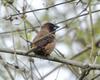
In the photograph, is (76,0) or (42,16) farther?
(42,16)

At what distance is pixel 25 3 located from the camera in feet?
13.6

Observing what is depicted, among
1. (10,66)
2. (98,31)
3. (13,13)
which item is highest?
(13,13)

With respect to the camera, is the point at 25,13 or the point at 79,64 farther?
the point at 25,13

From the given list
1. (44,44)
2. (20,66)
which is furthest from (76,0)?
(20,66)

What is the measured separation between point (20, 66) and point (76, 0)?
93 centimetres

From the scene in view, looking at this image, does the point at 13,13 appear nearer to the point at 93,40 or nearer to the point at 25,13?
the point at 25,13

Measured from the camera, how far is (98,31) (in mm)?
6477

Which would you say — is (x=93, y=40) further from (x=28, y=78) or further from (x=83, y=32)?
(x=83, y=32)

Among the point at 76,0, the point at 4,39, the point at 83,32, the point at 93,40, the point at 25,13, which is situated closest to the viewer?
the point at 93,40

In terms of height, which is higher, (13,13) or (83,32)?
(13,13)

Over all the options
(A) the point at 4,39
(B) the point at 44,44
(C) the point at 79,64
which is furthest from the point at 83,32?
(C) the point at 79,64

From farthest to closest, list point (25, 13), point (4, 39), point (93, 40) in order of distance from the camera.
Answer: point (4, 39)
point (25, 13)
point (93, 40)

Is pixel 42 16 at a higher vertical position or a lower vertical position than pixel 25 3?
lower

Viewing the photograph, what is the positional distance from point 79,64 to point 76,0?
1.13 meters
